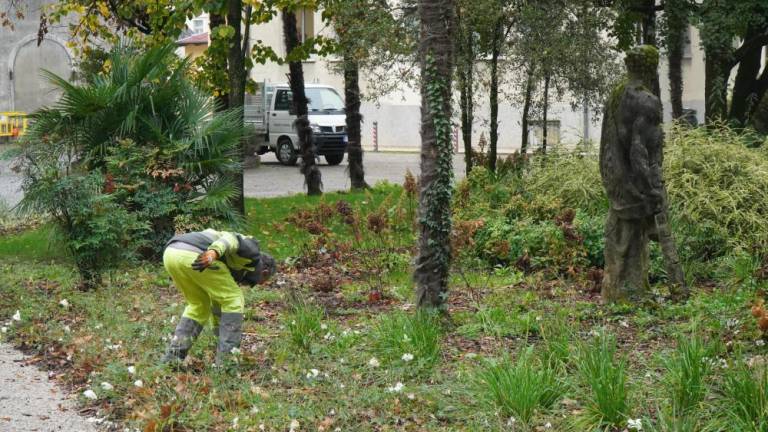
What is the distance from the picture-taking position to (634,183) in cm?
879

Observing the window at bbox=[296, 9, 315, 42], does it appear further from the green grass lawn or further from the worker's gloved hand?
the worker's gloved hand

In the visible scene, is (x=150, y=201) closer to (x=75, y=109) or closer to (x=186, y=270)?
(x=75, y=109)

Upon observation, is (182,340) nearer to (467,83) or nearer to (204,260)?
(204,260)

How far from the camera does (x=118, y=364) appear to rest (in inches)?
293

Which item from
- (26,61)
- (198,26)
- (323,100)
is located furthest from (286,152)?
(198,26)

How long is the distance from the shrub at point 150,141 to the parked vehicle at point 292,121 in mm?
16887

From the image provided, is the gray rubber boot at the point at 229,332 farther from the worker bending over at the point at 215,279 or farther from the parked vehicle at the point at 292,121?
the parked vehicle at the point at 292,121

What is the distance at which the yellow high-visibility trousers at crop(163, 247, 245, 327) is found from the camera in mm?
7285

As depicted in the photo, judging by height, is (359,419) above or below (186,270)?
below

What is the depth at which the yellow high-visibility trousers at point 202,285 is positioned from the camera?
287 inches

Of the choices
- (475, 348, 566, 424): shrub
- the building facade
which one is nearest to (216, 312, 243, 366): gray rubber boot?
(475, 348, 566, 424): shrub

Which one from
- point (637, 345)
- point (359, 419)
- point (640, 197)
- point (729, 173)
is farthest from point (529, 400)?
point (729, 173)

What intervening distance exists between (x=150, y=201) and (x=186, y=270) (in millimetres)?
5393

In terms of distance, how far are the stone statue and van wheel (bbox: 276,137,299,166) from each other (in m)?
22.6
